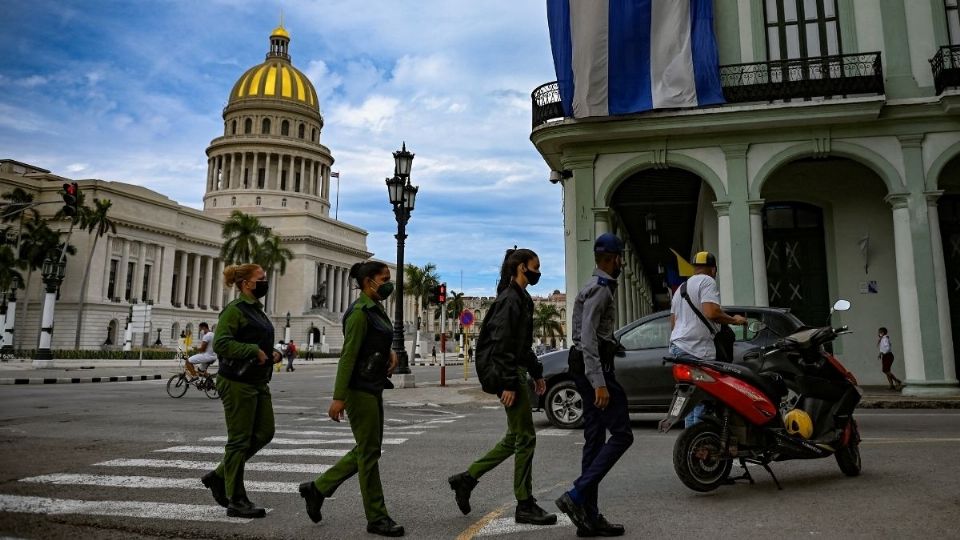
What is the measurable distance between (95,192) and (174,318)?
16650 millimetres

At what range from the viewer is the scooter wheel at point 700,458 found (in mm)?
5199

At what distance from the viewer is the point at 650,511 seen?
478 centimetres

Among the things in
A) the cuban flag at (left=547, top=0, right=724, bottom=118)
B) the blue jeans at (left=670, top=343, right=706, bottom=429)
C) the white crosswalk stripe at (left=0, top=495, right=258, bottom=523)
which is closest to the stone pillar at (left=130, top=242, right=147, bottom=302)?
the cuban flag at (left=547, top=0, right=724, bottom=118)

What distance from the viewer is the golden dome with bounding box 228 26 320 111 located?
322 feet

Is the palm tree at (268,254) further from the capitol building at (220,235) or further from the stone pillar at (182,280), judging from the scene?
the stone pillar at (182,280)

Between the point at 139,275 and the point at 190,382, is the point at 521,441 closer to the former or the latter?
the point at 190,382

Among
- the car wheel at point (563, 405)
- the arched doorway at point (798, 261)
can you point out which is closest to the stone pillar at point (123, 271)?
the arched doorway at point (798, 261)

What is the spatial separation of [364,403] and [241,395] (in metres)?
1.17

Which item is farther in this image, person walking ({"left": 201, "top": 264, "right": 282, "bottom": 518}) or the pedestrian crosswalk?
the pedestrian crosswalk

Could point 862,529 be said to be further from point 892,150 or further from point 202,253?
point 202,253

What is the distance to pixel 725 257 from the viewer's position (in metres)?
15.4

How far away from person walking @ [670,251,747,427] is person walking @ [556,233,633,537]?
1716 millimetres

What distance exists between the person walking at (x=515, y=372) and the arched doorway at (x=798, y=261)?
14.7 metres

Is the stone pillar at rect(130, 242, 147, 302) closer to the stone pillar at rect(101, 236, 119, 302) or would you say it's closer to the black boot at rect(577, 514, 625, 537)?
the stone pillar at rect(101, 236, 119, 302)
